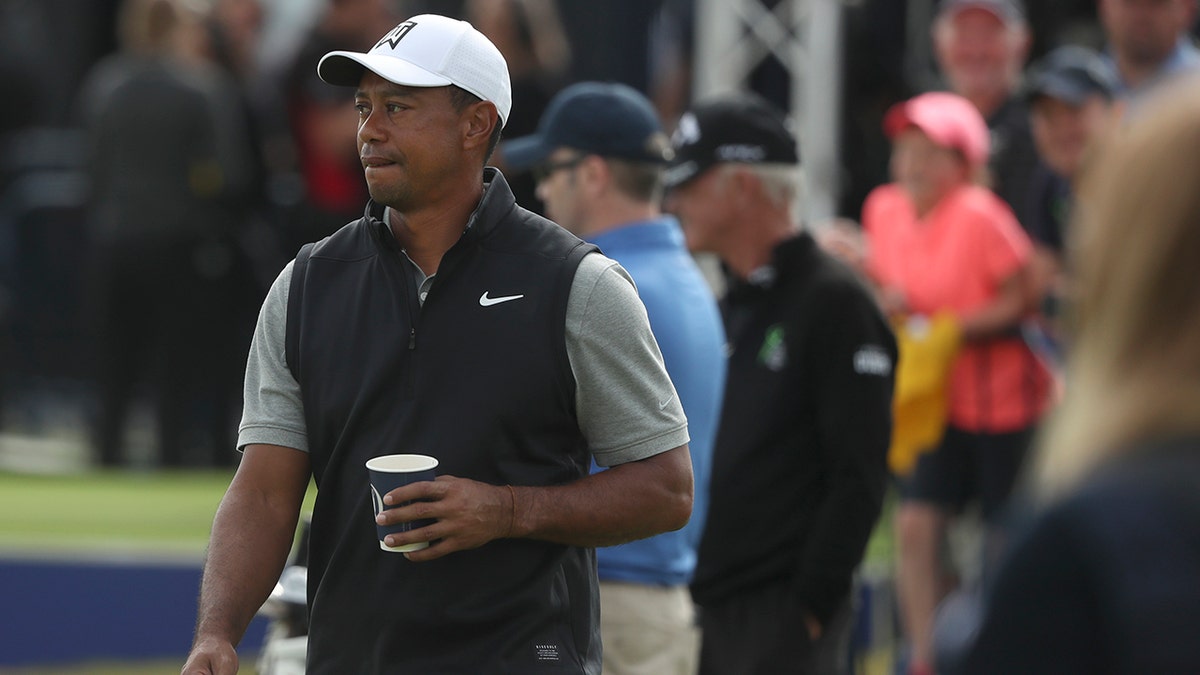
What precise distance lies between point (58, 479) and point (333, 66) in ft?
27.5

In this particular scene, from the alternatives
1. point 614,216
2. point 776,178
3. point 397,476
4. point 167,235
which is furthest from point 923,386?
point 167,235

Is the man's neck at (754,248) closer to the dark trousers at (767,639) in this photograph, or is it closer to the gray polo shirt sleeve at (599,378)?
the dark trousers at (767,639)

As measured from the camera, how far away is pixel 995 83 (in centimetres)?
851

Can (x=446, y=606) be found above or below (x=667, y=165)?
below

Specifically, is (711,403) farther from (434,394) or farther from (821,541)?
(434,394)

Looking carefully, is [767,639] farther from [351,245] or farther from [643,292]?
[351,245]

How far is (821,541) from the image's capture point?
15.8ft

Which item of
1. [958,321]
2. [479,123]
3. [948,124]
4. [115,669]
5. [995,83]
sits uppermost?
[479,123]

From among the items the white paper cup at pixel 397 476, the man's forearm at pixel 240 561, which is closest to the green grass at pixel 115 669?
the man's forearm at pixel 240 561

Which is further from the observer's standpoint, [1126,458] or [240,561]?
[240,561]

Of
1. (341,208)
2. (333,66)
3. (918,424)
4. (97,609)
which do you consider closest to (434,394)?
(333,66)

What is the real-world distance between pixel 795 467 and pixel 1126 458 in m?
3.17

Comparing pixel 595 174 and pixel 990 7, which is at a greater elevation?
pixel 990 7

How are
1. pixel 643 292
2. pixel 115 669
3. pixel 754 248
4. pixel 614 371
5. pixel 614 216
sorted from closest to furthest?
pixel 614 371
pixel 643 292
pixel 614 216
pixel 754 248
pixel 115 669
